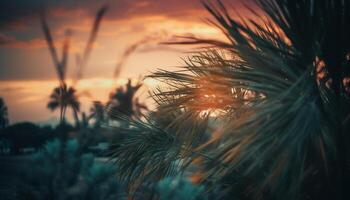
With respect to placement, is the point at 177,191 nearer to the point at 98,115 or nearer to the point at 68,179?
the point at 68,179

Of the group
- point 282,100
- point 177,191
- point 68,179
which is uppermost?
point 282,100

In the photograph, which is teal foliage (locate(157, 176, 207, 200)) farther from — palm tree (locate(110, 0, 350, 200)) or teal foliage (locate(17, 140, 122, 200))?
palm tree (locate(110, 0, 350, 200))

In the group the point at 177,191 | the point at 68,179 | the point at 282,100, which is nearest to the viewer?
the point at 282,100

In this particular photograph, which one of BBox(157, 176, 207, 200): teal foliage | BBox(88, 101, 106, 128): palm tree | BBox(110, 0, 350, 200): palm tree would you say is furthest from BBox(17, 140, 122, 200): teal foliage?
BBox(88, 101, 106, 128): palm tree

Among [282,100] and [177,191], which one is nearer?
[282,100]

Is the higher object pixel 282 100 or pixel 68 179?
pixel 282 100

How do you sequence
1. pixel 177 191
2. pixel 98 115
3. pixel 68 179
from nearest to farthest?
pixel 98 115 → pixel 68 179 → pixel 177 191

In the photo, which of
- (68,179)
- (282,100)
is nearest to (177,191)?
(68,179)

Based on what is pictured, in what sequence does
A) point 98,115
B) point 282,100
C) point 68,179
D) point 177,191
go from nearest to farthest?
1. point 98,115
2. point 282,100
3. point 68,179
4. point 177,191

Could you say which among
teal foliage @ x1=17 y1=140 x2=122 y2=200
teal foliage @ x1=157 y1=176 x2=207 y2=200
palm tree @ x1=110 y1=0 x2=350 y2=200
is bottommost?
teal foliage @ x1=157 y1=176 x2=207 y2=200

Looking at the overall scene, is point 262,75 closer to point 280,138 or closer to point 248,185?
point 280,138
